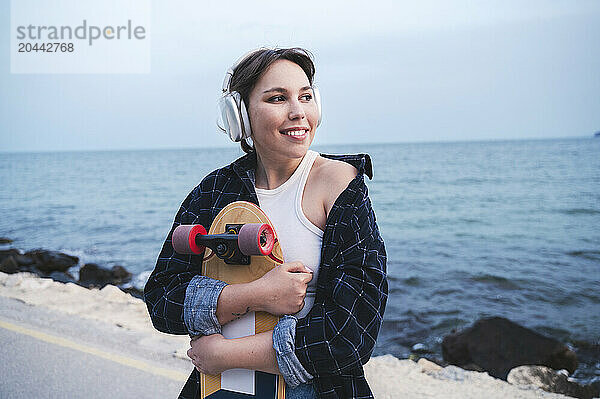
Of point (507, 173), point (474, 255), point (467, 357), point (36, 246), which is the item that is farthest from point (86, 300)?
point (507, 173)

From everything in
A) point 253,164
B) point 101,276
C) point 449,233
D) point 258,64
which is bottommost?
point 101,276

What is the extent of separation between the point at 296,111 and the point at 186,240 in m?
0.43

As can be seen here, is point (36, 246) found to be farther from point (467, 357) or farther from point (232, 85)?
point (232, 85)

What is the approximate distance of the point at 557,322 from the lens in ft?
28.3

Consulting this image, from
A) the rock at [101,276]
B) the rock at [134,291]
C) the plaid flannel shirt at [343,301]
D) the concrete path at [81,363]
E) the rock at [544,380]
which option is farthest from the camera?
the rock at [101,276]

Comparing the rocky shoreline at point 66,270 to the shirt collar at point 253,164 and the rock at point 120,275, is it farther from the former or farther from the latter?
the shirt collar at point 253,164

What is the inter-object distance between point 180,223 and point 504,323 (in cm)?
549

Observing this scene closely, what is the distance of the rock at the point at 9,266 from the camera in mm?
12133

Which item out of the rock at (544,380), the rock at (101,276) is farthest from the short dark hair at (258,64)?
the rock at (101,276)

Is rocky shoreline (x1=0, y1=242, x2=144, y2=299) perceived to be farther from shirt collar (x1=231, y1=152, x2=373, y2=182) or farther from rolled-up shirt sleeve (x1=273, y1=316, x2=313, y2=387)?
rolled-up shirt sleeve (x1=273, y1=316, x2=313, y2=387)

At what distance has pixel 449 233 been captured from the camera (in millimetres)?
16797

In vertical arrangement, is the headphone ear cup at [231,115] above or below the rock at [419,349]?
above

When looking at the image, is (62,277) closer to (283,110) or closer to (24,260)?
(24,260)

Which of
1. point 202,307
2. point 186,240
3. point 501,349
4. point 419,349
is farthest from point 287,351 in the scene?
point 419,349
